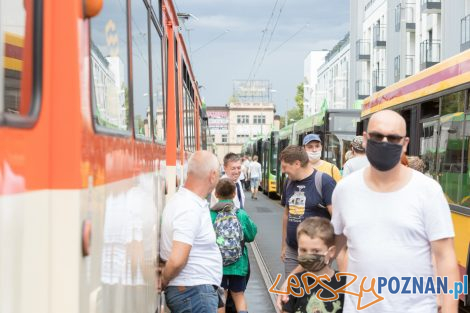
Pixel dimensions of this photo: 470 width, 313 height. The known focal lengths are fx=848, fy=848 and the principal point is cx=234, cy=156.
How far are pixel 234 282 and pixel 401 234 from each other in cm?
393

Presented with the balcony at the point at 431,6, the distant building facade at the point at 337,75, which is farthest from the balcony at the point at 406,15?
the distant building facade at the point at 337,75

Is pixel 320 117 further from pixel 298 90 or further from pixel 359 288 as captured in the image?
pixel 298 90

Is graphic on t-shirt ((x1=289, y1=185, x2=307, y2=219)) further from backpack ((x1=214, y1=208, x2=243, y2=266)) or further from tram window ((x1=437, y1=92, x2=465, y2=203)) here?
tram window ((x1=437, y1=92, x2=465, y2=203))

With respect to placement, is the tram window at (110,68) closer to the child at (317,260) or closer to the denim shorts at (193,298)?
the child at (317,260)

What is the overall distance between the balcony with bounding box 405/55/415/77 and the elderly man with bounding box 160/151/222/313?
127 feet

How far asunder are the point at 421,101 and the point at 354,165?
2.34 m

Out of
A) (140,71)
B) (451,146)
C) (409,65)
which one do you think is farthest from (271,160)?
(140,71)

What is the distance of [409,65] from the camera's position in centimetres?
4338

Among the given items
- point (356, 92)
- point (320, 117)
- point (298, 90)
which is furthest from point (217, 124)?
point (320, 117)

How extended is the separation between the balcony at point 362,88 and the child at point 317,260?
5111 centimetres

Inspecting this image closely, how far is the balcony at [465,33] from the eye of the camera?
1228 inches

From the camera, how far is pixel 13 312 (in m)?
2.34

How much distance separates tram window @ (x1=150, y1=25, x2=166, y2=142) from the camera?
571cm

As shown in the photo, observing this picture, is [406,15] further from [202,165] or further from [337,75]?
[202,165]
